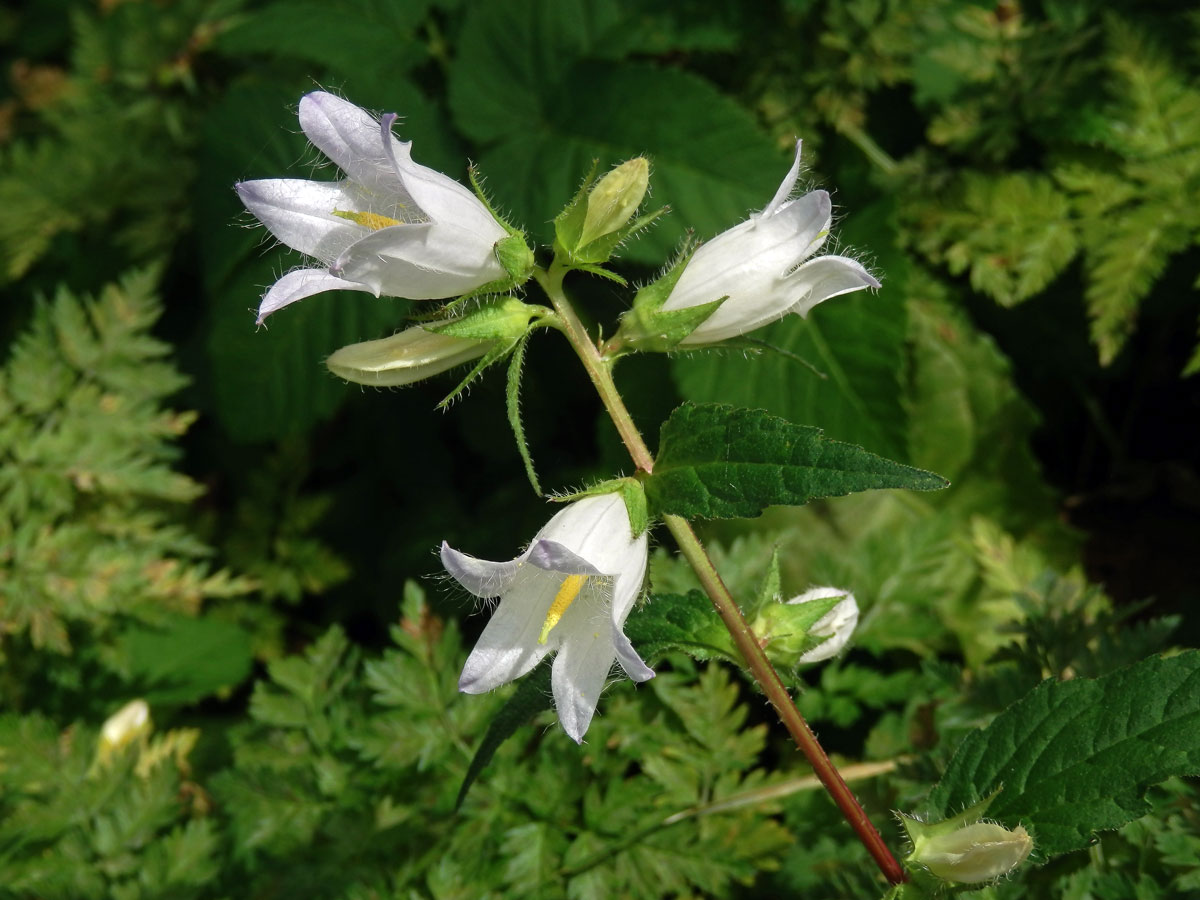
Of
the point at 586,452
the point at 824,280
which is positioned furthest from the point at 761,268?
the point at 586,452

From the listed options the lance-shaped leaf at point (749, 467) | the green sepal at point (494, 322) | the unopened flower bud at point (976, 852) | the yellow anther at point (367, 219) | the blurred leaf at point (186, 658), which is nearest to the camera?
the lance-shaped leaf at point (749, 467)

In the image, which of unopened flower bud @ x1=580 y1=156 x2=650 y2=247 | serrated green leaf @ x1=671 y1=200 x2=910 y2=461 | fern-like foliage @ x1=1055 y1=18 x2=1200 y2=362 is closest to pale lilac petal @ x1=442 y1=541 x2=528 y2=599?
unopened flower bud @ x1=580 y1=156 x2=650 y2=247

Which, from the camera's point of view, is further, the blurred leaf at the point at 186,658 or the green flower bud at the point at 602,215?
the blurred leaf at the point at 186,658

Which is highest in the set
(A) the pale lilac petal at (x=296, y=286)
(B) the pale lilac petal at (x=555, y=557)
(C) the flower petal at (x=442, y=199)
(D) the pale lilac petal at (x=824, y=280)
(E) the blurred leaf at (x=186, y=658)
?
(C) the flower petal at (x=442, y=199)

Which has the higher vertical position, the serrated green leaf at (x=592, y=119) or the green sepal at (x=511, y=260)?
the green sepal at (x=511, y=260)

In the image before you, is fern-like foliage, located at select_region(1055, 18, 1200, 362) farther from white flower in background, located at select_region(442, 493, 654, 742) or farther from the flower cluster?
white flower in background, located at select_region(442, 493, 654, 742)

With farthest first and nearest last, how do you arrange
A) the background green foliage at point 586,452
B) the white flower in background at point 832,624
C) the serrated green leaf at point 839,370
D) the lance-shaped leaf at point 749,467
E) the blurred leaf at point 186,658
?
the blurred leaf at point 186,658 < the serrated green leaf at point 839,370 < the background green foliage at point 586,452 < the white flower in background at point 832,624 < the lance-shaped leaf at point 749,467

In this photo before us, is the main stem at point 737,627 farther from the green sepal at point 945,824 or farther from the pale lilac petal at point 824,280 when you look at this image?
the pale lilac petal at point 824,280

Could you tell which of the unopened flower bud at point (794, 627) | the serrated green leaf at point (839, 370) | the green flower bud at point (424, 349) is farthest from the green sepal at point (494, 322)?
the serrated green leaf at point (839, 370)
